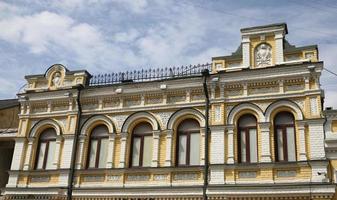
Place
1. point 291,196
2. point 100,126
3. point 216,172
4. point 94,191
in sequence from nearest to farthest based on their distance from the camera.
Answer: point 291,196 → point 216,172 → point 94,191 → point 100,126

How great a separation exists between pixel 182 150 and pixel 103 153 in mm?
3682

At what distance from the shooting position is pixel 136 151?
18719 millimetres

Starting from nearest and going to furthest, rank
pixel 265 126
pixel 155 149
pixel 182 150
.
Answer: pixel 265 126 < pixel 182 150 < pixel 155 149

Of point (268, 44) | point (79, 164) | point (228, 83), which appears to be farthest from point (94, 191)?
point (268, 44)

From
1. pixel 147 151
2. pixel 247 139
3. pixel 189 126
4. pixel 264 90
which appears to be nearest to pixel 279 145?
pixel 247 139

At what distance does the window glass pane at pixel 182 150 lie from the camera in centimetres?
1783

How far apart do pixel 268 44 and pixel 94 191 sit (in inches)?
371

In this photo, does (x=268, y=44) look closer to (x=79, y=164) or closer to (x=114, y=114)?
(x=114, y=114)

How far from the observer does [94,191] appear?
1827 cm

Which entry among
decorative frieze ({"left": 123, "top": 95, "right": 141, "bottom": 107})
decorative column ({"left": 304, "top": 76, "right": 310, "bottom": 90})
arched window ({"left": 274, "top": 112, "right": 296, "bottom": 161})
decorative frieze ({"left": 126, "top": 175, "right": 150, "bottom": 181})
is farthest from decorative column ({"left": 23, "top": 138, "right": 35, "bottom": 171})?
decorative column ({"left": 304, "top": 76, "right": 310, "bottom": 90})

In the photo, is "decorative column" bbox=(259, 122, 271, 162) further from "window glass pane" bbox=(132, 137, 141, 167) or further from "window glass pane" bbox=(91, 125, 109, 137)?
"window glass pane" bbox=(91, 125, 109, 137)

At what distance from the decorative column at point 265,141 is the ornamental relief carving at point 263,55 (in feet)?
8.18

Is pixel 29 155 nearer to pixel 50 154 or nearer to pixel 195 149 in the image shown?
pixel 50 154

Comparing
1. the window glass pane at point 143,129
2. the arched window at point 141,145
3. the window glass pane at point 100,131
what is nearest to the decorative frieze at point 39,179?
the window glass pane at point 100,131
